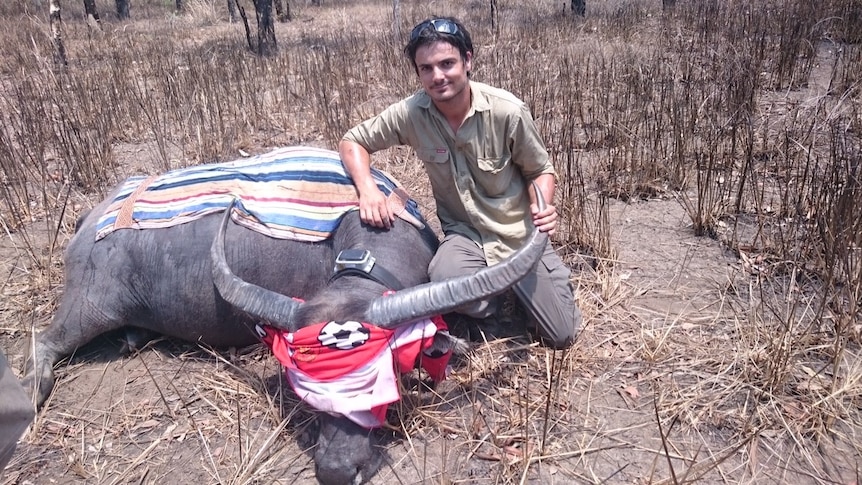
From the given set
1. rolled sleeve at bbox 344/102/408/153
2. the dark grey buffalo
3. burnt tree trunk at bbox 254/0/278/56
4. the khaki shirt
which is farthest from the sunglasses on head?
burnt tree trunk at bbox 254/0/278/56

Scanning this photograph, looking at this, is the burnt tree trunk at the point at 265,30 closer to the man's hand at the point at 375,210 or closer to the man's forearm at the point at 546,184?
the man's hand at the point at 375,210

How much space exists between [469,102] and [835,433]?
2.20 m

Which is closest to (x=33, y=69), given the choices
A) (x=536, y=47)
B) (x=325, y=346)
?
(x=536, y=47)

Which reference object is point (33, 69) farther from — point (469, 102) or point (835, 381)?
point (835, 381)

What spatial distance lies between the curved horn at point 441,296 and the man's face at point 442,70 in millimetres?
988

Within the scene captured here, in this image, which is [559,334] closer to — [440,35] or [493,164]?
[493,164]

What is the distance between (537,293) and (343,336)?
1156 millimetres

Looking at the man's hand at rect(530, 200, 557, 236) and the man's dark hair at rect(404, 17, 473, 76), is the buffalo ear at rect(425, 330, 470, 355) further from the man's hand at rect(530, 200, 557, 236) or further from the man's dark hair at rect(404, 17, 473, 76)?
the man's dark hair at rect(404, 17, 473, 76)

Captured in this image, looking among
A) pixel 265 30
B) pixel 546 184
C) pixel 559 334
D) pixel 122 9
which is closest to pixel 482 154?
pixel 546 184

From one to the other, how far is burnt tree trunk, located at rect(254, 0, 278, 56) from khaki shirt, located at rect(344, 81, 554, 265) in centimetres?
684

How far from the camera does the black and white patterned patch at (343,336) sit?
2.16m

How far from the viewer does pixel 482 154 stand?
3.04m

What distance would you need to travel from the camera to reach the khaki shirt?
2.99 meters

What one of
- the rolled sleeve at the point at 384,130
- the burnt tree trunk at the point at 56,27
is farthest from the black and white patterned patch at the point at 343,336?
the burnt tree trunk at the point at 56,27
